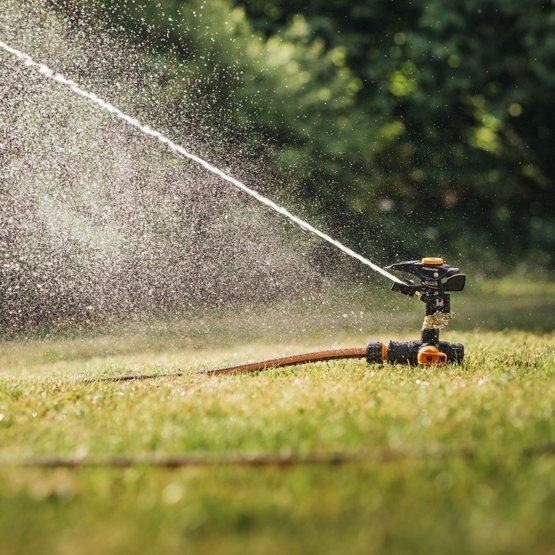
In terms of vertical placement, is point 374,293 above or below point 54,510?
above

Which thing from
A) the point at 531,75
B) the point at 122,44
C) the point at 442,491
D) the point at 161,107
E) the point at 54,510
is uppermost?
the point at 531,75

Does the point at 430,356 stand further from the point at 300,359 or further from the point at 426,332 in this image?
the point at 300,359

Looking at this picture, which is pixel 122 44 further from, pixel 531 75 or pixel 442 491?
pixel 442 491

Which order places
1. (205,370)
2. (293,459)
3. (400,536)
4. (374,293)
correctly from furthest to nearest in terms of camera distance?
(374,293) < (205,370) < (293,459) < (400,536)

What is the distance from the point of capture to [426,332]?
4.93 metres

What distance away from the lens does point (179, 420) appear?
3418 mm

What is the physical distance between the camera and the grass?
2.08 metres

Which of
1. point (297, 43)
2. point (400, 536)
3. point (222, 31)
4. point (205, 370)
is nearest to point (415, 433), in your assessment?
point (400, 536)

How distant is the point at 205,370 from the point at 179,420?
1665mm

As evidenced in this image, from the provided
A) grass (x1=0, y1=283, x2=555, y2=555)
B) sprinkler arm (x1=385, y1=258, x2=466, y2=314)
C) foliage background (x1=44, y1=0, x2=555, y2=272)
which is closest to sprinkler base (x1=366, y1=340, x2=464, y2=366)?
grass (x1=0, y1=283, x2=555, y2=555)

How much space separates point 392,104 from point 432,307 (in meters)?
10.7

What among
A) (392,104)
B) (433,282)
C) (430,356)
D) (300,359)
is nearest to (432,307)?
(433,282)

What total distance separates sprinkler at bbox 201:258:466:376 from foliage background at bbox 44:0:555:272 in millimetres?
7499

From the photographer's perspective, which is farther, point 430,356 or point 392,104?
point 392,104
